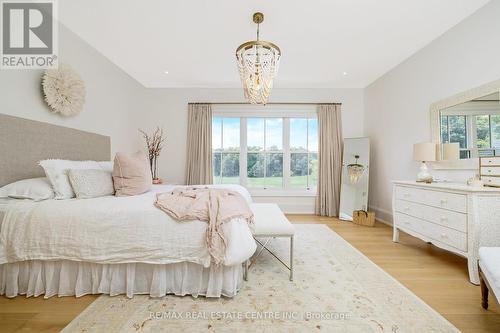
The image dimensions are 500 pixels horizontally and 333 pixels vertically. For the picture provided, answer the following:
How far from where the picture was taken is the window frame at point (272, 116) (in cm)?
458

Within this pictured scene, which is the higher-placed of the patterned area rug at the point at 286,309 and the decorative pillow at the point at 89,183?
the decorative pillow at the point at 89,183

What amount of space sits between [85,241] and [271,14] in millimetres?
2717

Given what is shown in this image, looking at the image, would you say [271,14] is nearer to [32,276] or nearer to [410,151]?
[410,151]

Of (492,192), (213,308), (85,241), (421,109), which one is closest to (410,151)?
(421,109)

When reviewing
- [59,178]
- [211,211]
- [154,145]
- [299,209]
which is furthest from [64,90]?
[299,209]

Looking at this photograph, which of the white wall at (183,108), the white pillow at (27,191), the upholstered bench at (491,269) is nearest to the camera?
the upholstered bench at (491,269)

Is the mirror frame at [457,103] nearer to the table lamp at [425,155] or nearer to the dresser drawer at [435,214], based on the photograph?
the table lamp at [425,155]

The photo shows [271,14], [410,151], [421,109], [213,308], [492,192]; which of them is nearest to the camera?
[213,308]

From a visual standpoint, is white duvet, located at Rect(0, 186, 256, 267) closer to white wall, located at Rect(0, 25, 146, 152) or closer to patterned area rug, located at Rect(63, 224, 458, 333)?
patterned area rug, located at Rect(63, 224, 458, 333)

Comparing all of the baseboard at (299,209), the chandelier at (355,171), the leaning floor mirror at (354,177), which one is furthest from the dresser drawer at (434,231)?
the baseboard at (299,209)

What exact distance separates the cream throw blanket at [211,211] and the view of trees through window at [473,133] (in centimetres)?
257

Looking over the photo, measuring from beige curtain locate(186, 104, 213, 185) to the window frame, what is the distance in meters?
0.27

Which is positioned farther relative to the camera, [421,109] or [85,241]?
[421,109]

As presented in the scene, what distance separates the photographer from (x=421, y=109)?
316 cm
